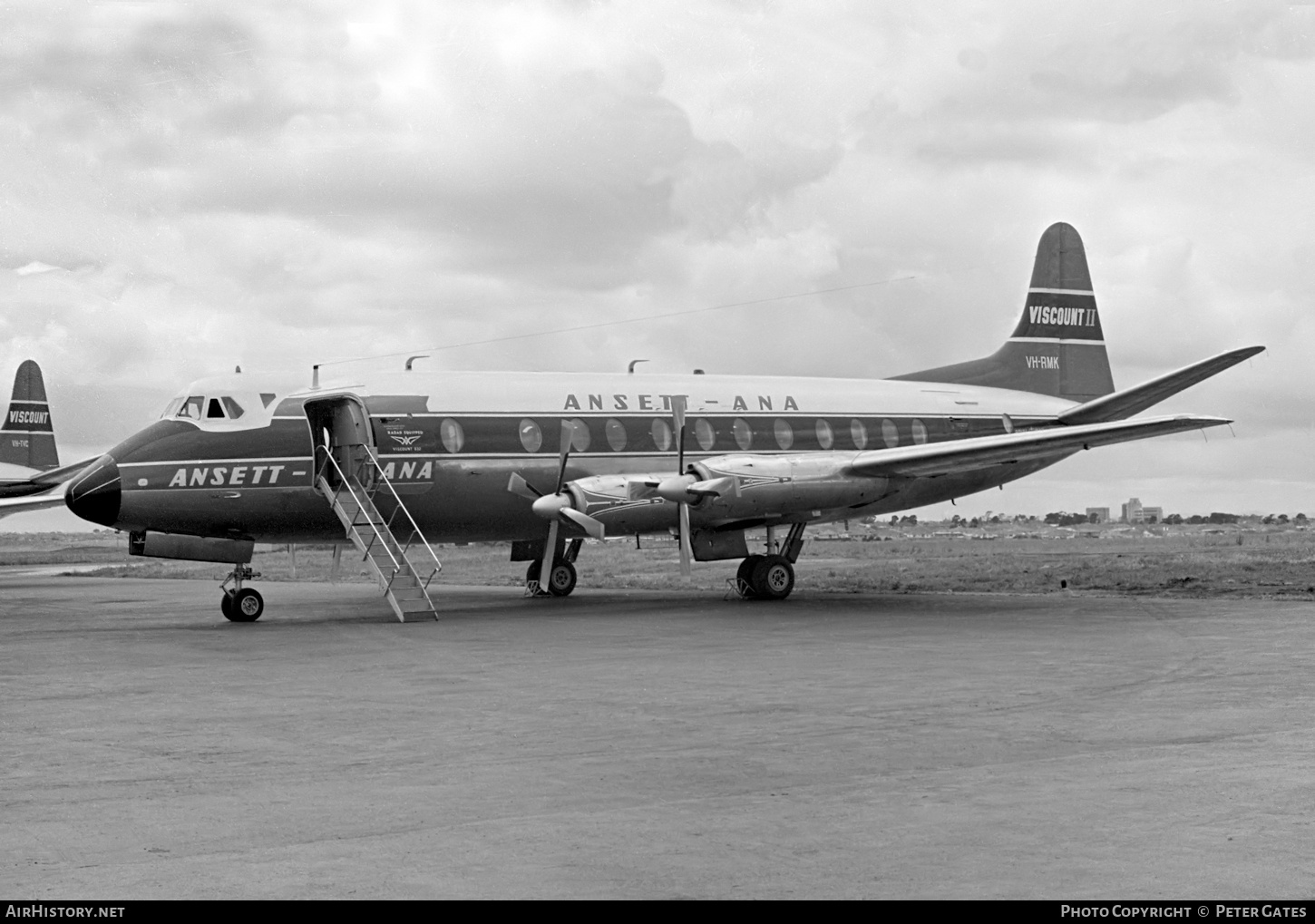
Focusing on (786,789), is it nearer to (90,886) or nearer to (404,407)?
(90,886)

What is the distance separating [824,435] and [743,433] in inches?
72.7

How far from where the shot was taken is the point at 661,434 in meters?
25.1

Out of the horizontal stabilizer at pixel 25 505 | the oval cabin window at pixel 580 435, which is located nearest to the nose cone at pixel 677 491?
the oval cabin window at pixel 580 435

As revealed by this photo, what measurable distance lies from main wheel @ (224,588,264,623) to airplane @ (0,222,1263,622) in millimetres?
29

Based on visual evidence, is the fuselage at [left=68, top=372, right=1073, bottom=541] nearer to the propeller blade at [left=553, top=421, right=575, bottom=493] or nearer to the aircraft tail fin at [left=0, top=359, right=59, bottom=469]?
the propeller blade at [left=553, top=421, right=575, bottom=493]

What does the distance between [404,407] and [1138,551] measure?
35.5 metres

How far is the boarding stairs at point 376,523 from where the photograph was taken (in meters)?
21.3

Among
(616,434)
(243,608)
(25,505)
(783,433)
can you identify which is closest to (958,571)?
(783,433)

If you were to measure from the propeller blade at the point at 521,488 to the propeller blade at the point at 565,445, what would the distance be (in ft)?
1.72

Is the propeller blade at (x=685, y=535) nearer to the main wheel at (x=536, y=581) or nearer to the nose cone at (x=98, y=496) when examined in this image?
the main wheel at (x=536, y=581)

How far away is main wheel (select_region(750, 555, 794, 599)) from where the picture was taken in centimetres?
2502

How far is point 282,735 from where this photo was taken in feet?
33.0

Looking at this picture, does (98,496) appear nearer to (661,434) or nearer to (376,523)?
(376,523)
